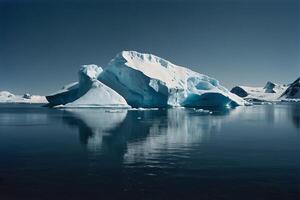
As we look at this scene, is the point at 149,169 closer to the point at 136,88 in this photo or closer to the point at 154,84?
the point at 154,84

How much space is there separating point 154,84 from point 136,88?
387 centimetres

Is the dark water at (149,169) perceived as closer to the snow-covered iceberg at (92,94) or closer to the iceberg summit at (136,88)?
the snow-covered iceberg at (92,94)

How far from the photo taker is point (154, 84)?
6544 centimetres

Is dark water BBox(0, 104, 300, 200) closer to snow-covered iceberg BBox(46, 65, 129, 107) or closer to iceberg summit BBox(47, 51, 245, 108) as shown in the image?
snow-covered iceberg BBox(46, 65, 129, 107)

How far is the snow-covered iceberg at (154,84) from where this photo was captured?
65750 mm

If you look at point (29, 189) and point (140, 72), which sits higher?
point (140, 72)

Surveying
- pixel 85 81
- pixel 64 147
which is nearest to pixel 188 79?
pixel 85 81

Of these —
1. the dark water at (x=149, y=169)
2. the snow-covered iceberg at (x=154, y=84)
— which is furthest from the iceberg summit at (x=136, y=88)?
the dark water at (x=149, y=169)

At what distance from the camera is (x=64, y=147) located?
19969mm

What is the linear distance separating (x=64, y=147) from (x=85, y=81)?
46880 mm

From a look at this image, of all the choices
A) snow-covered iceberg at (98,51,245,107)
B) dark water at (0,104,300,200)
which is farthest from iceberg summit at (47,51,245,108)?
dark water at (0,104,300,200)

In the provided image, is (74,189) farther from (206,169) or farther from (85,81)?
(85,81)

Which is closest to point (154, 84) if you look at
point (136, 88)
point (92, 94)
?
point (136, 88)

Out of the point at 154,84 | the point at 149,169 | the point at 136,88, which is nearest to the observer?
the point at 149,169
